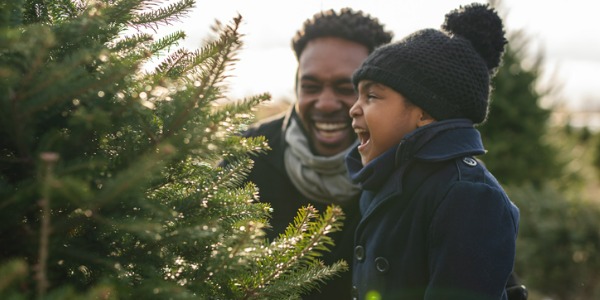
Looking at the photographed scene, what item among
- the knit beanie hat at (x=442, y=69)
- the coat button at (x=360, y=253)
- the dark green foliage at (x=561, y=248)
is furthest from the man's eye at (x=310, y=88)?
the dark green foliage at (x=561, y=248)

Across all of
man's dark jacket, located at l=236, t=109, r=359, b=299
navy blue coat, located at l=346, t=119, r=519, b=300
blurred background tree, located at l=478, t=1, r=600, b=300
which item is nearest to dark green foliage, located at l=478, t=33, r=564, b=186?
blurred background tree, located at l=478, t=1, r=600, b=300

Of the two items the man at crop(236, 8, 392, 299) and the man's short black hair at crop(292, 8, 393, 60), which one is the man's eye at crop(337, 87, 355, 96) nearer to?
the man at crop(236, 8, 392, 299)

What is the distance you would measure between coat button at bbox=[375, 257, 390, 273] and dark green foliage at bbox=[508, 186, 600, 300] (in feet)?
18.5

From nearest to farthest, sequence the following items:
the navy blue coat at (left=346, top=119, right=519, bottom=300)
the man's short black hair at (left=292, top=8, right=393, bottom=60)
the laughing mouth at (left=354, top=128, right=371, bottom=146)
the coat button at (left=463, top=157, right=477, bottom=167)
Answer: the navy blue coat at (left=346, top=119, right=519, bottom=300)
the coat button at (left=463, top=157, right=477, bottom=167)
the laughing mouth at (left=354, top=128, right=371, bottom=146)
the man's short black hair at (left=292, top=8, right=393, bottom=60)

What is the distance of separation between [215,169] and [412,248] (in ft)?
2.90

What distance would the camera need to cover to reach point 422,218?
2.10 m

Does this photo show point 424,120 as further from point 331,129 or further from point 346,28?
point 346,28

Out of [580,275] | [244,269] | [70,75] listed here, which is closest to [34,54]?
[70,75]

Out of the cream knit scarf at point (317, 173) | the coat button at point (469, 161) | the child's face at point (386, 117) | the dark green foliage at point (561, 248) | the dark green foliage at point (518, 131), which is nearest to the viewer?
the coat button at point (469, 161)

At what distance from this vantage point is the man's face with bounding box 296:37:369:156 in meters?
3.22

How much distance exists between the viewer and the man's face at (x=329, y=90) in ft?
10.6

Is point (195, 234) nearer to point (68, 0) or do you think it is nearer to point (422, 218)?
point (68, 0)

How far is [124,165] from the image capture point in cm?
125

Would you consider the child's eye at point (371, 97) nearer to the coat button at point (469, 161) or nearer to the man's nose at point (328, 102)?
the coat button at point (469, 161)
